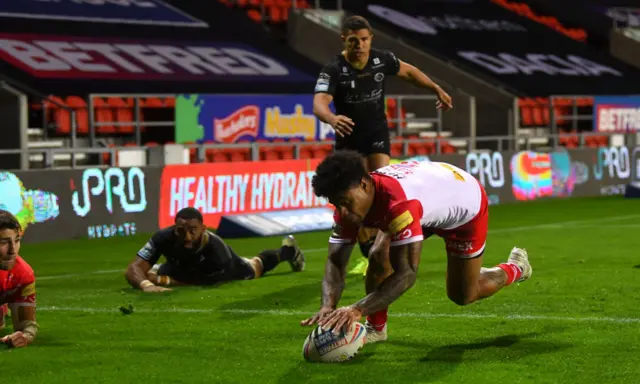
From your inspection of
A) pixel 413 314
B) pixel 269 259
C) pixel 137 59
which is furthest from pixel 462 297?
pixel 137 59

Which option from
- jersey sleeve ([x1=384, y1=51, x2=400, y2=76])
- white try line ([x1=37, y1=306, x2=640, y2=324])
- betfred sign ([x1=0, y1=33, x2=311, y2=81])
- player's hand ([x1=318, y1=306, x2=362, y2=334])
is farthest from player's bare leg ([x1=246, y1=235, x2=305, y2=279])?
betfred sign ([x1=0, y1=33, x2=311, y2=81])

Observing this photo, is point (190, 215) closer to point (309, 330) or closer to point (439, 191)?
point (309, 330)

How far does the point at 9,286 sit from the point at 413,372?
2.78 meters

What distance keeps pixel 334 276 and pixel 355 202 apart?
725 millimetres

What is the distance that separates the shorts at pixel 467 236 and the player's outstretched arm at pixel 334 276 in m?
0.58

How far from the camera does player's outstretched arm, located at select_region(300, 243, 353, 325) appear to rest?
6871 millimetres

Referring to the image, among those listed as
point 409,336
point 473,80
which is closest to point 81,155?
point 473,80

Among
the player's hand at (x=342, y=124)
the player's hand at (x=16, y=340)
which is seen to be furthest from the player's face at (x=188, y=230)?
the player's hand at (x=16, y=340)

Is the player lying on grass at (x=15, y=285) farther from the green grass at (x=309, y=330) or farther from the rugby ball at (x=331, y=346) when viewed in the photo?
the rugby ball at (x=331, y=346)

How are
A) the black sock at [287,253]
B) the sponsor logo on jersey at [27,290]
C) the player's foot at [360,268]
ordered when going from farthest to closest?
the black sock at [287,253] < the player's foot at [360,268] < the sponsor logo on jersey at [27,290]

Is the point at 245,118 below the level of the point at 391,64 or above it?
below

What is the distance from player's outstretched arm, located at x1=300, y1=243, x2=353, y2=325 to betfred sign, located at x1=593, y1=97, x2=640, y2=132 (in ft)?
86.4

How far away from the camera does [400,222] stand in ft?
21.5

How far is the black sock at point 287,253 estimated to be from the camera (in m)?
12.1
